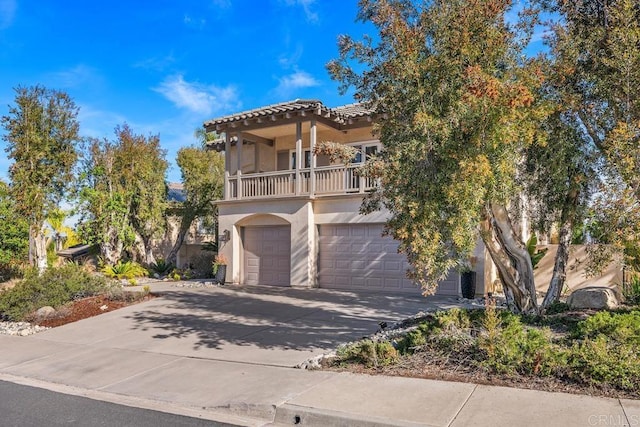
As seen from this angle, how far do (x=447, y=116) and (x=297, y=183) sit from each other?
1142 centimetres

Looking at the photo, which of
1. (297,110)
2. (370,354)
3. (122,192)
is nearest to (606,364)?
(370,354)

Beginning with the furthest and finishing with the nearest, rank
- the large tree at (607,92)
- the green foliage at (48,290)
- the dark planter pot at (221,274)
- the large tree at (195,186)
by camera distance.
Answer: the large tree at (195,186) < the dark planter pot at (221,274) < the green foliage at (48,290) < the large tree at (607,92)

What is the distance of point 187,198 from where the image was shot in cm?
2330

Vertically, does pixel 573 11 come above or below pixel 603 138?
above

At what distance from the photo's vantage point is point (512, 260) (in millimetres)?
9023

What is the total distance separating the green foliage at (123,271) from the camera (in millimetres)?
20022

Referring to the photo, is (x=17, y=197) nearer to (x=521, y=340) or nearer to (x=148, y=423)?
(x=148, y=423)

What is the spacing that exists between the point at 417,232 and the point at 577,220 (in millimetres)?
4139

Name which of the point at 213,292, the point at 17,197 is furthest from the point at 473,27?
the point at 17,197

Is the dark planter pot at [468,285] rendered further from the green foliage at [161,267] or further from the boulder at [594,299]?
the green foliage at [161,267]

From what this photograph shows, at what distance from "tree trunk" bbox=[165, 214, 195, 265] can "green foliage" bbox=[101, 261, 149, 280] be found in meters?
2.53

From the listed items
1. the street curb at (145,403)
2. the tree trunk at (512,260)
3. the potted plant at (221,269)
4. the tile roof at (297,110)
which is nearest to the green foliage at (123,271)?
the potted plant at (221,269)

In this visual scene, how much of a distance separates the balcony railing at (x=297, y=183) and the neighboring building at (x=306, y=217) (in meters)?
0.04

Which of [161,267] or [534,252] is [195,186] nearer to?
[161,267]
